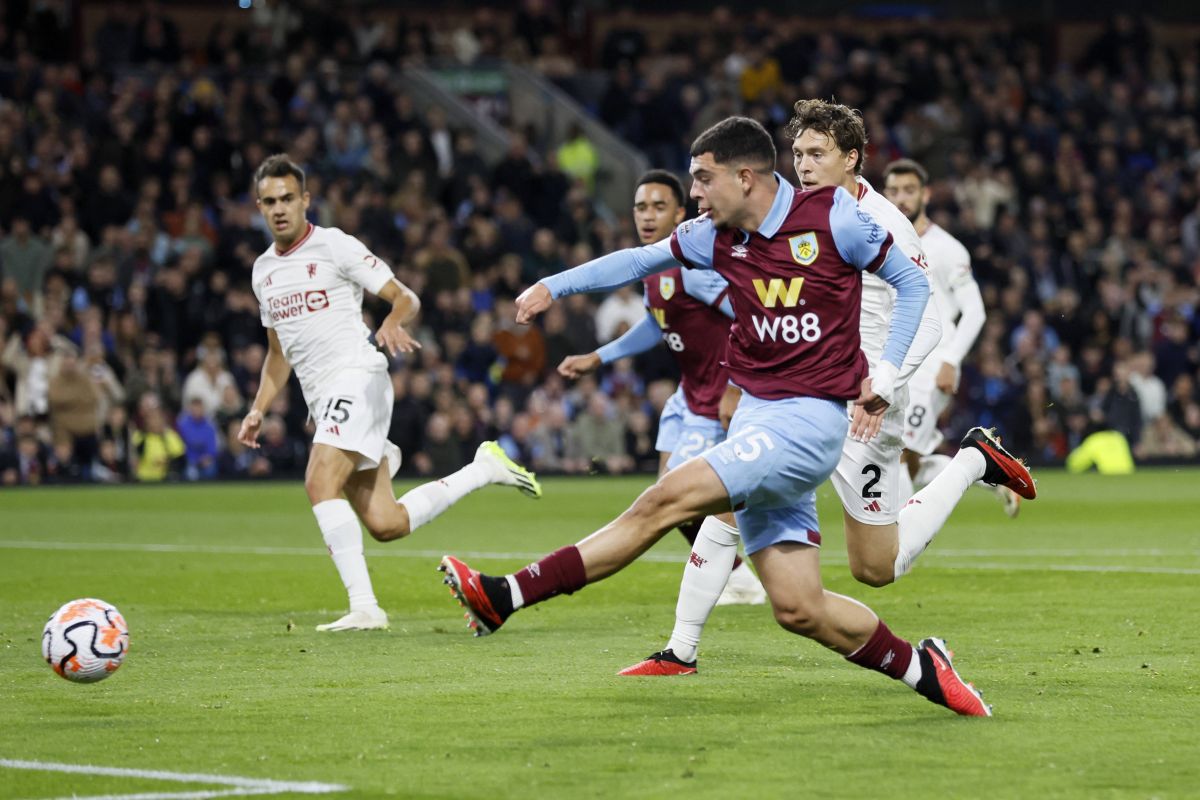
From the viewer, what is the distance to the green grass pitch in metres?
6.10

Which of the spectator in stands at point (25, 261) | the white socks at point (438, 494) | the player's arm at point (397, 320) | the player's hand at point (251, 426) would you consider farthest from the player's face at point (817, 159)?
the spectator in stands at point (25, 261)

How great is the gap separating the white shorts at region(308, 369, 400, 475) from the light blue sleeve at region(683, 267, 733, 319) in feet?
6.26

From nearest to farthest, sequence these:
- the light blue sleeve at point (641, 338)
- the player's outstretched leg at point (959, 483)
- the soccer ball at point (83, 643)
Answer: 1. the soccer ball at point (83, 643)
2. the player's outstretched leg at point (959, 483)
3. the light blue sleeve at point (641, 338)

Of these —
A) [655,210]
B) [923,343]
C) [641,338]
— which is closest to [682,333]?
[641,338]

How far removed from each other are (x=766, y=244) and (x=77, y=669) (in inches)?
125

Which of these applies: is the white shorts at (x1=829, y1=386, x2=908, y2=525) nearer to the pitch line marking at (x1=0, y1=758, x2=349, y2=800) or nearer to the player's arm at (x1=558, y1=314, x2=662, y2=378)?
the player's arm at (x1=558, y1=314, x2=662, y2=378)

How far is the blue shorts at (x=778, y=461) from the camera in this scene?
687 centimetres

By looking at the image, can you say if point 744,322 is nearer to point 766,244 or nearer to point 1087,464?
point 766,244

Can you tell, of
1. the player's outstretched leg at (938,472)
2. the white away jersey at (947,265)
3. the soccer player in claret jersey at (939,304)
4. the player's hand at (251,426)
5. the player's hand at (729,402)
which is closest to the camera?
the player's hand at (729,402)

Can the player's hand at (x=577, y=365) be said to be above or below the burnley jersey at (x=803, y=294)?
below

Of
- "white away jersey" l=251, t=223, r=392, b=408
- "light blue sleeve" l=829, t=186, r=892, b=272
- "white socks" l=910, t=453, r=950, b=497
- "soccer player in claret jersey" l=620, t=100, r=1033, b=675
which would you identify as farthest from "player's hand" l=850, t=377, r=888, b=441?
"white socks" l=910, t=453, r=950, b=497

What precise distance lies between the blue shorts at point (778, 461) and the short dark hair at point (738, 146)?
87 centimetres

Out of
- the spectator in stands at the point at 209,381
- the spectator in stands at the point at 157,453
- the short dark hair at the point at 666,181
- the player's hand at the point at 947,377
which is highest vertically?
the short dark hair at the point at 666,181

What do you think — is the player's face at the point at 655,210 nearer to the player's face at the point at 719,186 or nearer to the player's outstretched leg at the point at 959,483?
the player's outstretched leg at the point at 959,483
